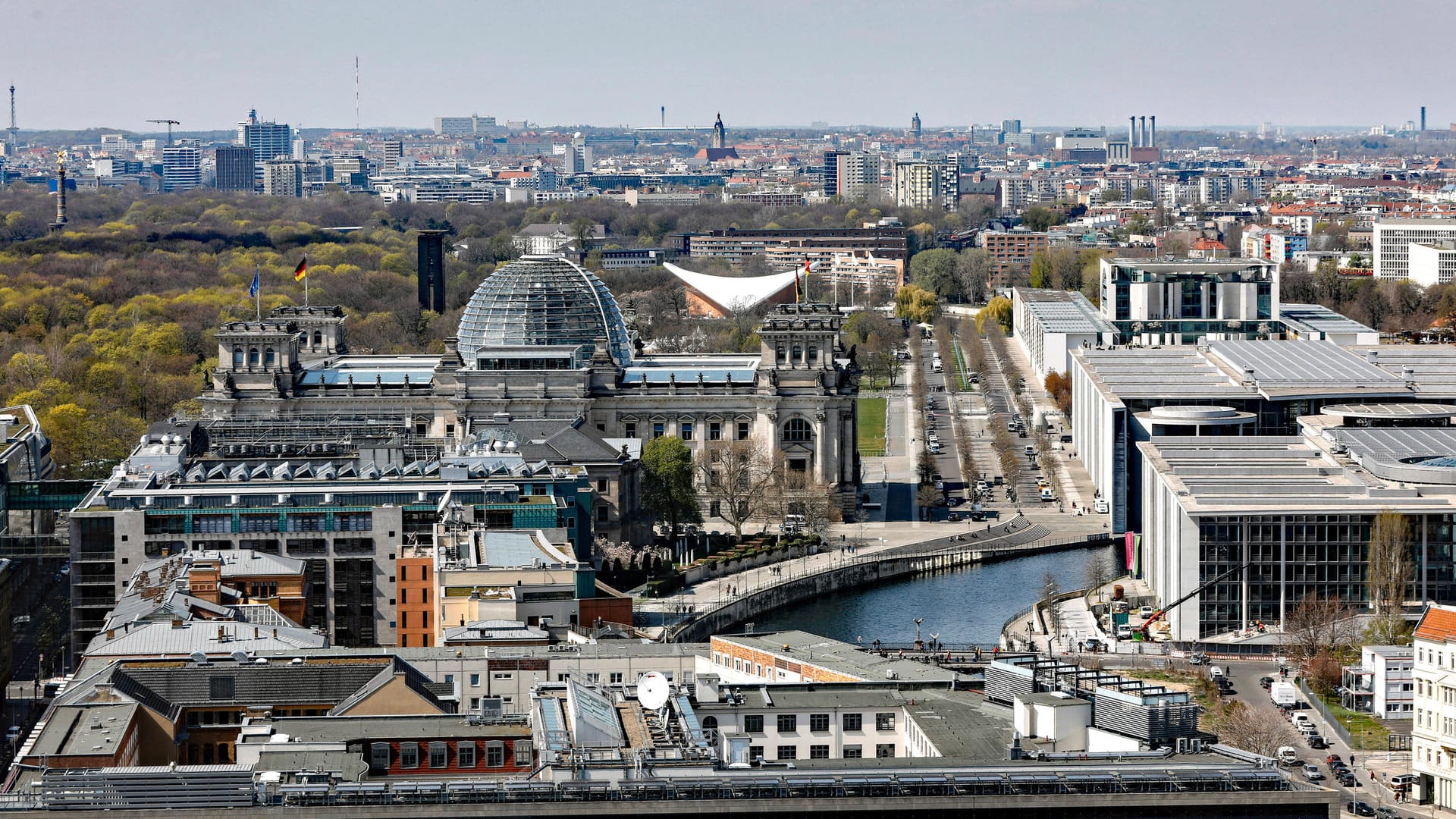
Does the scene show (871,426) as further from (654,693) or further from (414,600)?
(654,693)

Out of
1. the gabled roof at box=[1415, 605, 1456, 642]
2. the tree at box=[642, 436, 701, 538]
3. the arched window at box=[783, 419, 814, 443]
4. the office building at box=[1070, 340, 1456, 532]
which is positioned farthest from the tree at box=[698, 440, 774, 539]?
the gabled roof at box=[1415, 605, 1456, 642]

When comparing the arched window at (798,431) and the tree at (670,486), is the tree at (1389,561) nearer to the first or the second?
the tree at (670,486)

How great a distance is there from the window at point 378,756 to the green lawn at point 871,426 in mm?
80797

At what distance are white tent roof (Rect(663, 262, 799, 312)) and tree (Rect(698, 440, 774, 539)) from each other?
234 ft

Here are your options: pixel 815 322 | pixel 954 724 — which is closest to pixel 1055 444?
pixel 815 322

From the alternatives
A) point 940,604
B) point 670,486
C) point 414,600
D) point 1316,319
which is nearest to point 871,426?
point 670,486

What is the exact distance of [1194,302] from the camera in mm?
162875

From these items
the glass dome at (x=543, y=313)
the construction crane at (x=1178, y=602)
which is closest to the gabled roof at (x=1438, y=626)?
the construction crane at (x=1178, y=602)

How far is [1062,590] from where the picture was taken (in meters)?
96.2

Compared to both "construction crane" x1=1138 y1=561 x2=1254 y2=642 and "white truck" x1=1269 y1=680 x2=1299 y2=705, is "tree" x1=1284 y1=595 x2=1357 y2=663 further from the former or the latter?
"white truck" x1=1269 y1=680 x2=1299 y2=705

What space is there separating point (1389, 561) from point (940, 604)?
14.8 metres

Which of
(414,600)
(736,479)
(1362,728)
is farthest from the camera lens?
(736,479)

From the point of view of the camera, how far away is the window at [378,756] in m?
49.4

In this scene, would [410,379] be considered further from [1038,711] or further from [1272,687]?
[1038,711]
